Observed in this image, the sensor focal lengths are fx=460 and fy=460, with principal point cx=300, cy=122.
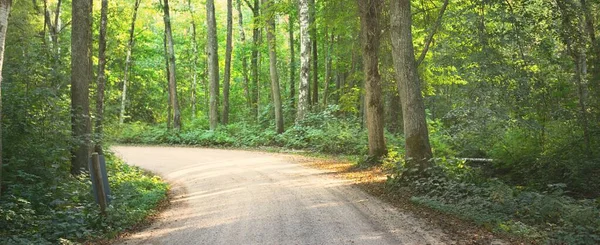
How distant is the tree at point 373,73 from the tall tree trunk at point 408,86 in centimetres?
330

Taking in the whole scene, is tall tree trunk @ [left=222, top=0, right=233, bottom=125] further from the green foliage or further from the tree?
the green foliage

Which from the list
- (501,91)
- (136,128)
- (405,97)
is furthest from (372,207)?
(136,128)

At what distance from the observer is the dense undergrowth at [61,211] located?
289 inches

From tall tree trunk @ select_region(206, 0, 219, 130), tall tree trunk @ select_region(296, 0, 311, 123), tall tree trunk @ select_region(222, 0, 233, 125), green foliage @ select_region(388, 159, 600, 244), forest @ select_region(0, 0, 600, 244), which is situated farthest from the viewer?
tall tree trunk @ select_region(222, 0, 233, 125)

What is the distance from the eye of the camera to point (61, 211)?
823 centimetres

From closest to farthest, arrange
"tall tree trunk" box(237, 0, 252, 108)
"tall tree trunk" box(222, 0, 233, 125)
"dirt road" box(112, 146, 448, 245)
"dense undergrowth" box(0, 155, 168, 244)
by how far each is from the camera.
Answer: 1. "dirt road" box(112, 146, 448, 245)
2. "dense undergrowth" box(0, 155, 168, 244)
3. "tall tree trunk" box(222, 0, 233, 125)
4. "tall tree trunk" box(237, 0, 252, 108)

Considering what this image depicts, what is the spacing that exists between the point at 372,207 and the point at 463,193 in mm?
1847

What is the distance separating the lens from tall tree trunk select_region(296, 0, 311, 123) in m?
22.1

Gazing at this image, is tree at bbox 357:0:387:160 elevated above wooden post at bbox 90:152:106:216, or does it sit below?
above

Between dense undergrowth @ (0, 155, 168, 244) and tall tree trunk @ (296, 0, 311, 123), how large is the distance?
13133mm

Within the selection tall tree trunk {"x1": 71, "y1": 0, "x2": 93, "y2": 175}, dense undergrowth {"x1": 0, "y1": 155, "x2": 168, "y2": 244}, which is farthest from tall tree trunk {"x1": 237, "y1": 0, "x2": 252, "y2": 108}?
dense undergrowth {"x1": 0, "y1": 155, "x2": 168, "y2": 244}

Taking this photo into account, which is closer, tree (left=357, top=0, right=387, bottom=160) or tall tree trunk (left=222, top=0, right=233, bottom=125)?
tree (left=357, top=0, right=387, bottom=160)

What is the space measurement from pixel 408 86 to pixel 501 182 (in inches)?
120

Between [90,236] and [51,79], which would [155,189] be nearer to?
[51,79]
